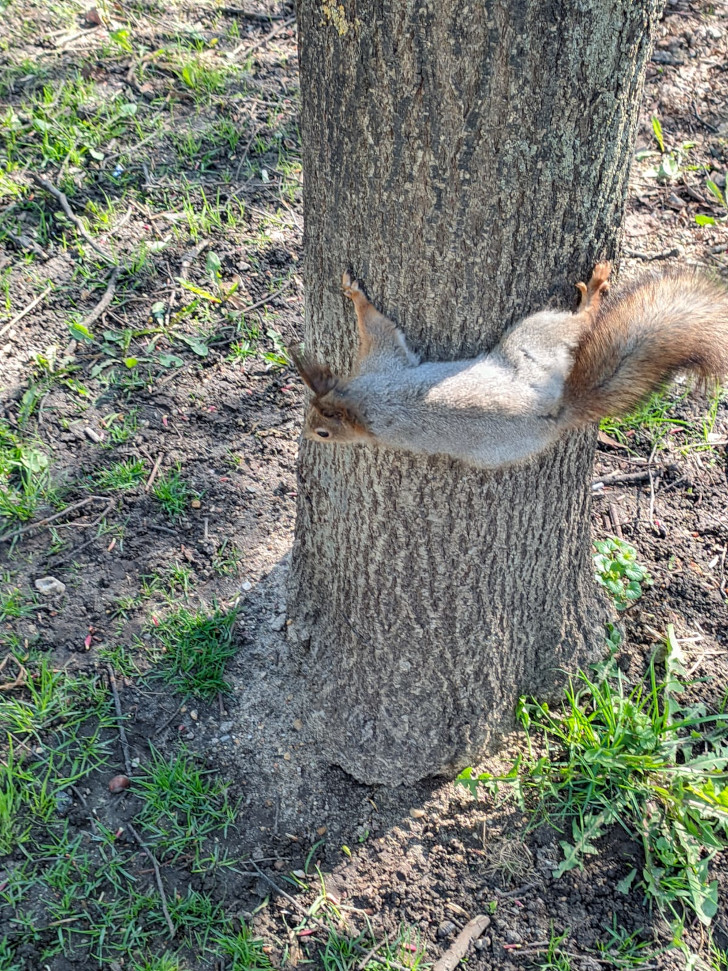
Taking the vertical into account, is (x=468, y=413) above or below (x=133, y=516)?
above

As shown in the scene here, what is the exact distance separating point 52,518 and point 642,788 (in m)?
2.14

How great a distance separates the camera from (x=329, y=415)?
2.07 metres

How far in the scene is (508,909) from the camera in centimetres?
218

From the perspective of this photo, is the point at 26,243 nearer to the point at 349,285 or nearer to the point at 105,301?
the point at 105,301

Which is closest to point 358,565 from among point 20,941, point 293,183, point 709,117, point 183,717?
point 183,717

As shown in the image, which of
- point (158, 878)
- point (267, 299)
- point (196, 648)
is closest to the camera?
point (158, 878)

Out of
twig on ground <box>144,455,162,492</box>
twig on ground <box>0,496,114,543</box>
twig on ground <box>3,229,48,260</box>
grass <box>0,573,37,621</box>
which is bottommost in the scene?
grass <box>0,573,37,621</box>

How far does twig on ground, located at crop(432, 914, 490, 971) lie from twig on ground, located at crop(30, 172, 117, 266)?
2.92m

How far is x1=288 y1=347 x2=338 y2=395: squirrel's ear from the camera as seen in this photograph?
200cm

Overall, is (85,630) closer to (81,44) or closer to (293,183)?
(293,183)

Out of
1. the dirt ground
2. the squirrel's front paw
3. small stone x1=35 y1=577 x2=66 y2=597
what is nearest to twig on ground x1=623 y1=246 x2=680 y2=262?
the dirt ground

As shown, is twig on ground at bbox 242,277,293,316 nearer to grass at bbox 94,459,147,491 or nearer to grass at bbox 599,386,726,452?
grass at bbox 94,459,147,491

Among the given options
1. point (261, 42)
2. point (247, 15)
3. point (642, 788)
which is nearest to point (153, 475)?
point (642, 788)

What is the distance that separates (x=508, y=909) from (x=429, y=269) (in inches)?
66.6
